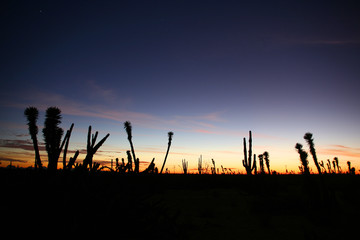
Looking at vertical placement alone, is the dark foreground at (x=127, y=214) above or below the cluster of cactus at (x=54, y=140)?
below

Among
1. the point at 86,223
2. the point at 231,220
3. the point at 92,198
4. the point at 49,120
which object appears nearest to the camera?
the point at 86,223

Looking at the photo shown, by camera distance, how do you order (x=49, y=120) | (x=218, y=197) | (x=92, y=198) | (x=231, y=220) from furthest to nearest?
(x=218, y=197) < (x=231, y=220) < (x=49, y=120) < (x=92, y=198)

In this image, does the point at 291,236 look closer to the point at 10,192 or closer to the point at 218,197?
the point at 218,197

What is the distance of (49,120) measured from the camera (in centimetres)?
338

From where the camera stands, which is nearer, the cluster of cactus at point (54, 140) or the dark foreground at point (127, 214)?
the dark foreground at point (127, 214)

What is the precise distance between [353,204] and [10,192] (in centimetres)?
934

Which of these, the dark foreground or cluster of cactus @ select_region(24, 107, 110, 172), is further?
cluster of cactus @ select_region(24, 107, 110, 172)

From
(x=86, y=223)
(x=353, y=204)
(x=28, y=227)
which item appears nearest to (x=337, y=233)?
(x=353, y=204)

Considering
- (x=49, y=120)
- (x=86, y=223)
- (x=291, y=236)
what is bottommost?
(x=291, y=236)

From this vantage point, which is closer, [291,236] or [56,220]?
[56,220]

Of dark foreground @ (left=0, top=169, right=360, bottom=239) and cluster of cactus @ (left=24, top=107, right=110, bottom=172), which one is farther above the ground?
cluster of cactus @ (left=24, top=107, right=110, bottom=172)

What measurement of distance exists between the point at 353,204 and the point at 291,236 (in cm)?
423

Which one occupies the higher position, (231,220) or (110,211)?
(110,211)

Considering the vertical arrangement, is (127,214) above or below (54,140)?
below
